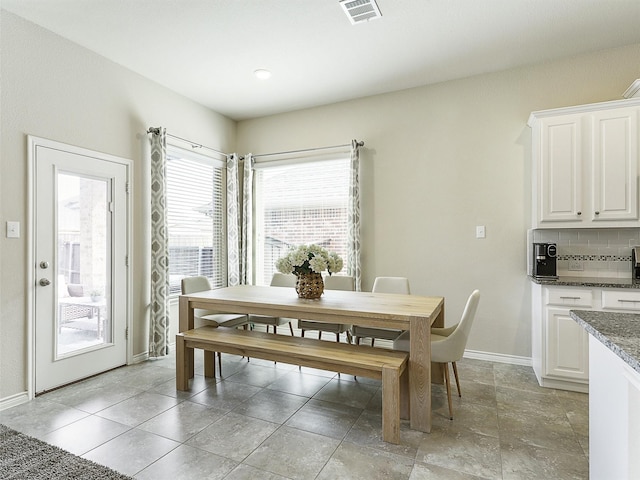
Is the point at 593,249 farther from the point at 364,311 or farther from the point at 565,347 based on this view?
the point at 364,311

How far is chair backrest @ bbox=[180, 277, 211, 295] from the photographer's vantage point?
342 cm

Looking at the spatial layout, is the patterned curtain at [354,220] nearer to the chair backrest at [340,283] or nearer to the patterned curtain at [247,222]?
the chair backrest at [340,283]

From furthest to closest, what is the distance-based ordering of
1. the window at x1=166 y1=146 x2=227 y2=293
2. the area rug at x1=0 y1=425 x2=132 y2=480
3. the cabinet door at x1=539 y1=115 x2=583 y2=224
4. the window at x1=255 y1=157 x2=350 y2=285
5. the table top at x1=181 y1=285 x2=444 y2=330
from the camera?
the window at x1=255 y1=157 x2=350 y2=285 → the window at x1=166 y1=146 x2=227 y2=293 → the cabinet door at x1=539 y1=115 x2=583 y2=224 → the table top at x1=181 y1=285 x2=444 y2=330 → the area rug at x1=0 y1=425 x2=132 y2=480

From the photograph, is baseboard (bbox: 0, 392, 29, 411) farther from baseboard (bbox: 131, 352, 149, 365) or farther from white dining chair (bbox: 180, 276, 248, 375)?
white dining chair (bbox: 180, 276, 248, 375)

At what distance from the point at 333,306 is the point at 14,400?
8.25 feet

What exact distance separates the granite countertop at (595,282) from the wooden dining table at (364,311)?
0.92 metres

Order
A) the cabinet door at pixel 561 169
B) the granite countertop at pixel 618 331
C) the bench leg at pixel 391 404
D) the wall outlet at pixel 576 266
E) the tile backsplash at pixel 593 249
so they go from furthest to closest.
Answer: the wall outlet at pixel 576 266, the tile backsplash at pixel 593 249, the cabinet door at pixel 561 169, the bench leg at pixel 391 404, the granite countertop at pixel 618 331

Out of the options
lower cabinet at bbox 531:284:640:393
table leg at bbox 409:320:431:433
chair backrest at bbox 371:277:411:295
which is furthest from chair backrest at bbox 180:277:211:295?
lower cabinet at bbox 531:284:640:393

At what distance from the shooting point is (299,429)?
7.52ft

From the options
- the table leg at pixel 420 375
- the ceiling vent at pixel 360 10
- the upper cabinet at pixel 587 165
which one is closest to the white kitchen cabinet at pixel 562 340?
the upper cabinet at pixel 587 165

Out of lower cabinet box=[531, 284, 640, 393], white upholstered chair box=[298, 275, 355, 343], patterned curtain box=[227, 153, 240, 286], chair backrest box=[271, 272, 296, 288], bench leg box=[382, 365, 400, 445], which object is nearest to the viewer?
bench leg box=[382, 365, 400, 445]

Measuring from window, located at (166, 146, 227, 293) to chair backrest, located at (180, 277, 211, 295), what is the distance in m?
0.64

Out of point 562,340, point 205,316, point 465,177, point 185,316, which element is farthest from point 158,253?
point 562,340

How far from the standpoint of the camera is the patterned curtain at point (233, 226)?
4.69m
